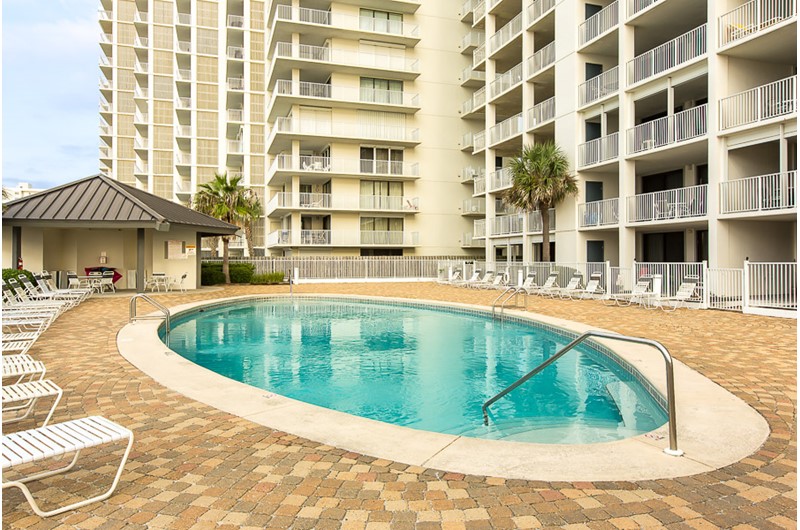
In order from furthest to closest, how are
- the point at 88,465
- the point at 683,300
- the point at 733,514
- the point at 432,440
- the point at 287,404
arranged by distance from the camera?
the point at 683,300 < the point at 287,404 < the point at 432,440 < the point at 88,465 < the point at 733,514

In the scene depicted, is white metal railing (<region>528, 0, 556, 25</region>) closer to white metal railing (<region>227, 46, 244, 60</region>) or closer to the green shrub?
the green shrub

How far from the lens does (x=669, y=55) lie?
19.9 meters

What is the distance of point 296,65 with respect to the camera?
1380 inches

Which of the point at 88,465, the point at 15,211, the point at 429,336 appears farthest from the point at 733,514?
the point at 15,211

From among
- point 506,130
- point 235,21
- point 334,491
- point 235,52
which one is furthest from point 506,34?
point 334,491

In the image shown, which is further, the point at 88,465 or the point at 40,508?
the point at 88,465

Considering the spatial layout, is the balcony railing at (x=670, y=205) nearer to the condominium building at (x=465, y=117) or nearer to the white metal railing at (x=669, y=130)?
the condominium building at (x=465, y=117)

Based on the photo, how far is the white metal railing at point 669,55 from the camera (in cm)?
1880

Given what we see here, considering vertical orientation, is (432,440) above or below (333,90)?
below

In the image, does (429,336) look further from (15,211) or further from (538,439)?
(15,211)

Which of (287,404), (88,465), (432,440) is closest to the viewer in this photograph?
(88,465)

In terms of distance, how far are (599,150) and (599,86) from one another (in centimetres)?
318

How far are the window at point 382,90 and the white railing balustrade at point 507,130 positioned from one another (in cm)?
851

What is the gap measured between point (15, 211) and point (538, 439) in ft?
71.8
